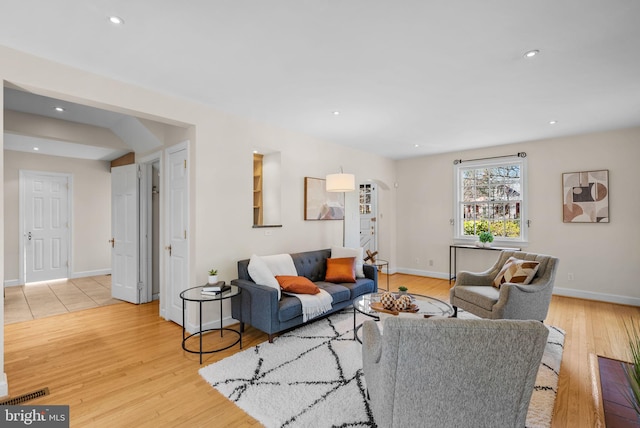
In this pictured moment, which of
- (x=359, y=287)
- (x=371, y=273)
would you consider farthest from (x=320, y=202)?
(x=359, y=287)

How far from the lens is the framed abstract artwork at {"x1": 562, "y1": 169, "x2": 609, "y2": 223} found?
4539mm

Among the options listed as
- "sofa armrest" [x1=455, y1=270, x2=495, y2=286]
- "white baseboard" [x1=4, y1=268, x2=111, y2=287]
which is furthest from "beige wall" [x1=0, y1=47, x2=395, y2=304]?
"white baseboard" [x1=4, y1=268, x2=111, y2=287]

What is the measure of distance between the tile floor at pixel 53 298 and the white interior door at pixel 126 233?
36 centimetres

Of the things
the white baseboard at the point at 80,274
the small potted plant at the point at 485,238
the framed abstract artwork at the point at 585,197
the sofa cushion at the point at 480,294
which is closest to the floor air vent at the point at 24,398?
the sofa cushion at the point at 480,294

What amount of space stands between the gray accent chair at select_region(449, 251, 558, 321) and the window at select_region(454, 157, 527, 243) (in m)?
1.95

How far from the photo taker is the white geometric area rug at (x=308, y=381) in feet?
6.60

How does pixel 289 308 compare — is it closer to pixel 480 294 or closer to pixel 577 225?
pixel 480 294

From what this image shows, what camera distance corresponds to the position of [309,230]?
15.7ft

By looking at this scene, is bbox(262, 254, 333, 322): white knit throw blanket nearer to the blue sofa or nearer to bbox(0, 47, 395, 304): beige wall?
the blue sofa

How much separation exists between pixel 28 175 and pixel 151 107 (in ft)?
16.0

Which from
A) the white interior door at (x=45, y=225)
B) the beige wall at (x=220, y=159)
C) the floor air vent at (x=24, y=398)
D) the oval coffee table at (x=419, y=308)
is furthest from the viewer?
the white interior door at (x=45, y=225)

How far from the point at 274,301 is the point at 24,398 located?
193 cm

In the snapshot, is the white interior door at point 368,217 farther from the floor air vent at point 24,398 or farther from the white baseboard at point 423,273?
the floor air vent at point 24,398

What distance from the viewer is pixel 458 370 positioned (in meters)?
1.34
